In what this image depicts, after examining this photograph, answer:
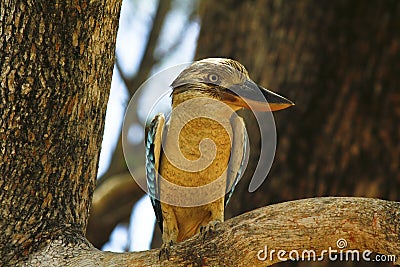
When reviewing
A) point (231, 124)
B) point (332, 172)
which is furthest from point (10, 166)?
point (332, 172)

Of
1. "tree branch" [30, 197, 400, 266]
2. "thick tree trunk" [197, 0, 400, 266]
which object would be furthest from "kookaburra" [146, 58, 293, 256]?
"thick tree trunk" [197, 0, 400, 266]

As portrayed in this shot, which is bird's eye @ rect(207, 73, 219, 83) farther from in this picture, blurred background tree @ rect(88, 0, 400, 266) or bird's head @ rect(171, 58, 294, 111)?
blurred background tree @ rect(88, 0, 400, 266)

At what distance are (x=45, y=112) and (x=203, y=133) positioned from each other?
0.77m

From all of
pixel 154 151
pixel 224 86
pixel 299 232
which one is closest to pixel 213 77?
pixel 224 86

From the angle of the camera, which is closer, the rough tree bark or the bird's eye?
the rough tree bark

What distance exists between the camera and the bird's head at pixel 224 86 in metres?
3.11

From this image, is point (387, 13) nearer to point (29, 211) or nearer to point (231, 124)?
point (231, 124)

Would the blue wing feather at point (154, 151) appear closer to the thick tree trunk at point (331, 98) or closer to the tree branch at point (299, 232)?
the tree branch at point (299, 232)

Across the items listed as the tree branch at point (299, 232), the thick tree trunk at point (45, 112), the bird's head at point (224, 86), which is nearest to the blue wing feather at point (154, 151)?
the bird's head at point (224, 86)

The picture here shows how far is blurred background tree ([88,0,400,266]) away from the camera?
443cm

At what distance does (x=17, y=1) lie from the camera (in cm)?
277

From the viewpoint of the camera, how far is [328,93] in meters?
4.55

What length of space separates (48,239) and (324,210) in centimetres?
115

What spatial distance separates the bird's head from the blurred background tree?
1.48 meters
